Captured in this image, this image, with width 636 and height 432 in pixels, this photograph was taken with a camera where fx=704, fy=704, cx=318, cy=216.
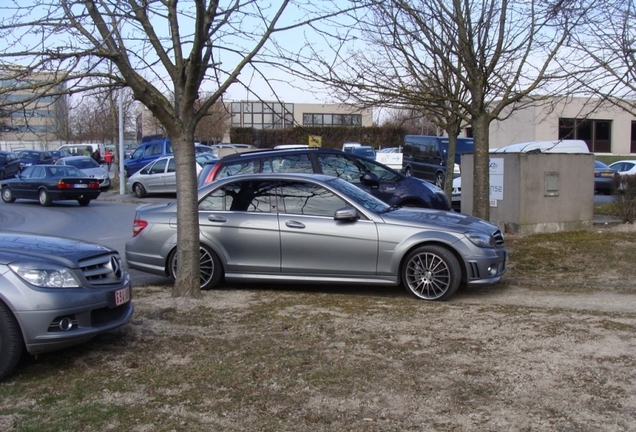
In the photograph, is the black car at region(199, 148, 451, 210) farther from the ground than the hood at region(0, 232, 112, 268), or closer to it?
farther from the ground

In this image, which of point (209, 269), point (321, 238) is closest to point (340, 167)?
point (321, 238)

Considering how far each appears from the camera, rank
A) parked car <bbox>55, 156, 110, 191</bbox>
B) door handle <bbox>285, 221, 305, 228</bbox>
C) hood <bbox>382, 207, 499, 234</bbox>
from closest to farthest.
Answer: hood <bbox>382, 207, 499, 234</bbox> → door handle <bbox>285, 221, 305, 228</bbox> → parked car <bbox>55, 156, 110, 191</bbox>

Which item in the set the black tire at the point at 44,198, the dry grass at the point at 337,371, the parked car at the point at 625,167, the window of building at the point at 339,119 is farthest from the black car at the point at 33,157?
the dry grass at the point at 337,371

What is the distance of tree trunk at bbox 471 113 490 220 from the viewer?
35.9 feet

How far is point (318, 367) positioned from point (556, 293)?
4394mm

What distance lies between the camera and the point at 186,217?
7520 millimetres

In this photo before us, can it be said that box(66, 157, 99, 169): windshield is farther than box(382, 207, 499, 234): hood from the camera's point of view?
Yes

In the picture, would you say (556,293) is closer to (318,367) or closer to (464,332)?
(464,332)

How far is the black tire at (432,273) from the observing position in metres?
7.89

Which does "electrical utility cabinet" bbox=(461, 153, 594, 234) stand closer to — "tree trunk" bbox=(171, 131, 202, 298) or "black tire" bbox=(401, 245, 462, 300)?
"black tire" bbox=(401, 245, 462, 300)

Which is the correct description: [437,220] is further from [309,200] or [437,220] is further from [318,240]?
[309,200]

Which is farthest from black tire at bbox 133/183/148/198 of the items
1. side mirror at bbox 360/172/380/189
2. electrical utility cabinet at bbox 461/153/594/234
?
side mirror at bbox 360/172/380/189

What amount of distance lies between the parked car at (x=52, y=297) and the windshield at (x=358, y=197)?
3.42 metres

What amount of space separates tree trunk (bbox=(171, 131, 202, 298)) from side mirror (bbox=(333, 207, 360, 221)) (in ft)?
5.42
